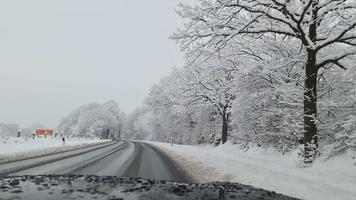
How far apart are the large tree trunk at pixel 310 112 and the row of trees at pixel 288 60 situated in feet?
0.11

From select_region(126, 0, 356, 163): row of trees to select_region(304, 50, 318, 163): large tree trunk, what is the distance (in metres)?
0.03

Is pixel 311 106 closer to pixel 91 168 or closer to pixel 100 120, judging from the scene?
pixel 91 168

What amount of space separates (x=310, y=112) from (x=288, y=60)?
2.37 meters

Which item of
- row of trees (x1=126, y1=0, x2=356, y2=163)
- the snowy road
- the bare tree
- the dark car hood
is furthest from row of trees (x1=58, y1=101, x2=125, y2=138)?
the dark car hood

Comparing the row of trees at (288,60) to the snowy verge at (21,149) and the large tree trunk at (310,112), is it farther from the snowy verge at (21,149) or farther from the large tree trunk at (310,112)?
the snowy verge at (21,149)

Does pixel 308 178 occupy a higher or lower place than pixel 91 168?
higher

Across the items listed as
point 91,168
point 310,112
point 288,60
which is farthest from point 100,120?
point 310,112

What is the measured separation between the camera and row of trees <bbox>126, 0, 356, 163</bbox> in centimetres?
1231

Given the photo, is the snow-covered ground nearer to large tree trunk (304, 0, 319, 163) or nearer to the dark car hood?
large tree trunk (304, 0, 319, 163)

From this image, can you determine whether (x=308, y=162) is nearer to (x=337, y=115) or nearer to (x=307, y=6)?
(x=337, y=115)

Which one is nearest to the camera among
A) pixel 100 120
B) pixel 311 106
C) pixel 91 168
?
pixel 311 106

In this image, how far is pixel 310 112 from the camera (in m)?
12.8

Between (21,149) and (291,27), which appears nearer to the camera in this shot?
(291,27)

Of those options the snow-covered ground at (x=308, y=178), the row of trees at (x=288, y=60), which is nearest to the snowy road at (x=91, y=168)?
the snow-covered ground at (x=308, y=178)
